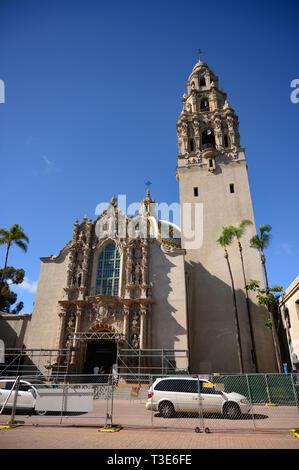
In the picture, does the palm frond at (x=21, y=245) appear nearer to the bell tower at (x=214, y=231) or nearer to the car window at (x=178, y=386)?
the bell tower at (x=214, y=231)

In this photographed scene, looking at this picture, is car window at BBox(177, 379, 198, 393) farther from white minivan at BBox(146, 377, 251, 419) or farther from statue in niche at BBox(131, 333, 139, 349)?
statue in niche at BBox(131, 333, 139, 349)

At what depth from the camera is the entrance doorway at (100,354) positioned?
1157 inches

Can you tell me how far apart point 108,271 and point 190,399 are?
21.3m

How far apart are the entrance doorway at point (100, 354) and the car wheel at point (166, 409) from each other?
57.7ft

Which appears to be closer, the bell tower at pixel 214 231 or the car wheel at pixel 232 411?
the car wheel at pixel 232 411

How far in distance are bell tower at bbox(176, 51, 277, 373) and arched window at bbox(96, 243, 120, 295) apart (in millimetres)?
8257

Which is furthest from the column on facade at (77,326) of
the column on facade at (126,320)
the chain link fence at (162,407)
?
the chain link fence at (162,407)

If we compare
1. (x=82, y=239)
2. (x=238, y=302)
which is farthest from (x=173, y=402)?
(x=82, y=239)

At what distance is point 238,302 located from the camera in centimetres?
3139

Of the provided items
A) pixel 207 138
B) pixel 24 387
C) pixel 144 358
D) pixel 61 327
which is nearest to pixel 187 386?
pixel 24 387

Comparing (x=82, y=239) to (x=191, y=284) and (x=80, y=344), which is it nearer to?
(x=80, y=344)

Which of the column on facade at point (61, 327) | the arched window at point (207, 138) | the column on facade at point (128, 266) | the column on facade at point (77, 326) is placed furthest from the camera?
the arched window at point (207, 138)

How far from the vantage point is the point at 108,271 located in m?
32.6
